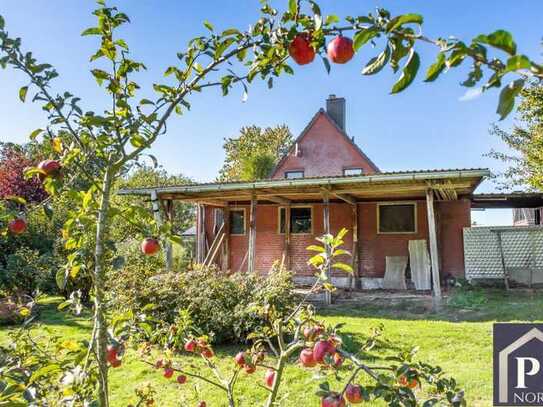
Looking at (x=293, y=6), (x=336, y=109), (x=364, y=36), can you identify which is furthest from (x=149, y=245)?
(x=336, y=109)

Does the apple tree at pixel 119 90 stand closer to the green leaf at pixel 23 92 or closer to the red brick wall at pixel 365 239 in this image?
the green leaf at pixel 23 92

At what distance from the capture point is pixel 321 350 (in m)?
1.30

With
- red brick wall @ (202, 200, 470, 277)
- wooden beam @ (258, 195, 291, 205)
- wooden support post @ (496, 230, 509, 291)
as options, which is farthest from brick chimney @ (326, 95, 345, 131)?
wooden support post @ (496, 230, 509, 291)

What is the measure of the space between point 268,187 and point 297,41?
8233 millimetres

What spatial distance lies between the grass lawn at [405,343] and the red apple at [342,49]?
3.63 ft

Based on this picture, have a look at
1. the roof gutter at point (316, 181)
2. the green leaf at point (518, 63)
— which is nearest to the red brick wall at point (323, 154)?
the roof gutter at point (316, 181)

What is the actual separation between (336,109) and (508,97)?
18.0 metres

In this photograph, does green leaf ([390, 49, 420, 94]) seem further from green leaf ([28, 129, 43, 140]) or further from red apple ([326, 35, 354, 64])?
green leaf ([28, 129, 43, 140])

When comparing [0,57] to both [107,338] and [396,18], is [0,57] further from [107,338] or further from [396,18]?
[396,18]

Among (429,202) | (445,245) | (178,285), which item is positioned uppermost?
(429,202)

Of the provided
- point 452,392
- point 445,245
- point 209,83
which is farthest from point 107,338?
point 445,245

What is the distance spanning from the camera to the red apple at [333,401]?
1145 millimetres

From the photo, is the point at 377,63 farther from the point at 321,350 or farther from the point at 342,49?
the point at 321,350

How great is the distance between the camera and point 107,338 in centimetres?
132
